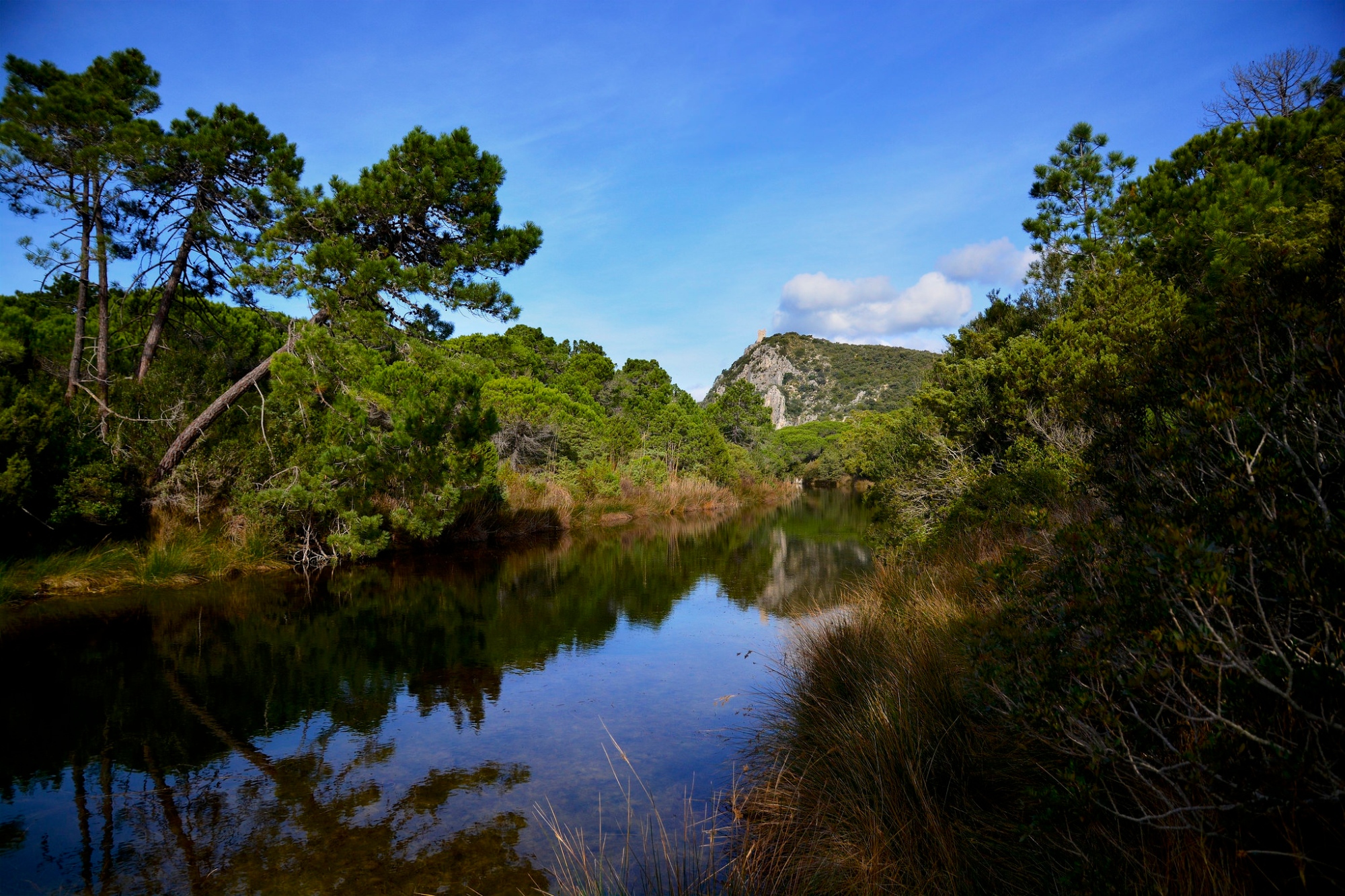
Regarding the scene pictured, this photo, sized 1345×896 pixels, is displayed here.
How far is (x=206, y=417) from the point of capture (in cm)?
1153

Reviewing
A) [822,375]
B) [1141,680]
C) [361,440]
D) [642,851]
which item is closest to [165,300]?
[361,440]

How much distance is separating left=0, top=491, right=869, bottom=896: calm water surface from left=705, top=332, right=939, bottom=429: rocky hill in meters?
70.1

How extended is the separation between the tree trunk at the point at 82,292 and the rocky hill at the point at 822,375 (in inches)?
2806

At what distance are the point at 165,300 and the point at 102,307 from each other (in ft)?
3.17

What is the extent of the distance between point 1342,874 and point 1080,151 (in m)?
17.8

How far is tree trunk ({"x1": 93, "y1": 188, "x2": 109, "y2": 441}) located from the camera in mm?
10859

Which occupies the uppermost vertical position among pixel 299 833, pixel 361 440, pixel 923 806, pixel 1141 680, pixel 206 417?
pixel 206 417

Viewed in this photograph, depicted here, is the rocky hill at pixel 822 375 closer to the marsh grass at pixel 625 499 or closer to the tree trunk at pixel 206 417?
the marsh grass at pixel 625 499

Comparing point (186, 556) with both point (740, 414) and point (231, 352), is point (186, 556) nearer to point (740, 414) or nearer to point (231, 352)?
point (231, 352)

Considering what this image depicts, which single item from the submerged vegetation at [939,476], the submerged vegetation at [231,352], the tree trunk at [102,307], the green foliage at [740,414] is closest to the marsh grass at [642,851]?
the submerged vegetation at [939,476]

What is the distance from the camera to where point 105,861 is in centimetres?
379

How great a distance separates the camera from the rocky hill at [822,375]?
9094 centimetres

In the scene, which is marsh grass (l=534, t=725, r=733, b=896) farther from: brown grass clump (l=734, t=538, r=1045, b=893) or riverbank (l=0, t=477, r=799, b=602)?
riverbank (l=0, t=477, r=799, b=602)

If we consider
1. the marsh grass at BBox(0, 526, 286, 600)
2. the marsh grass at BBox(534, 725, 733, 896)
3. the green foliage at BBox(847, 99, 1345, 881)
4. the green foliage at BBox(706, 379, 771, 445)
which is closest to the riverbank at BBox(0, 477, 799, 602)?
the marsh grass at BBox(0, 526, 286, 600)
